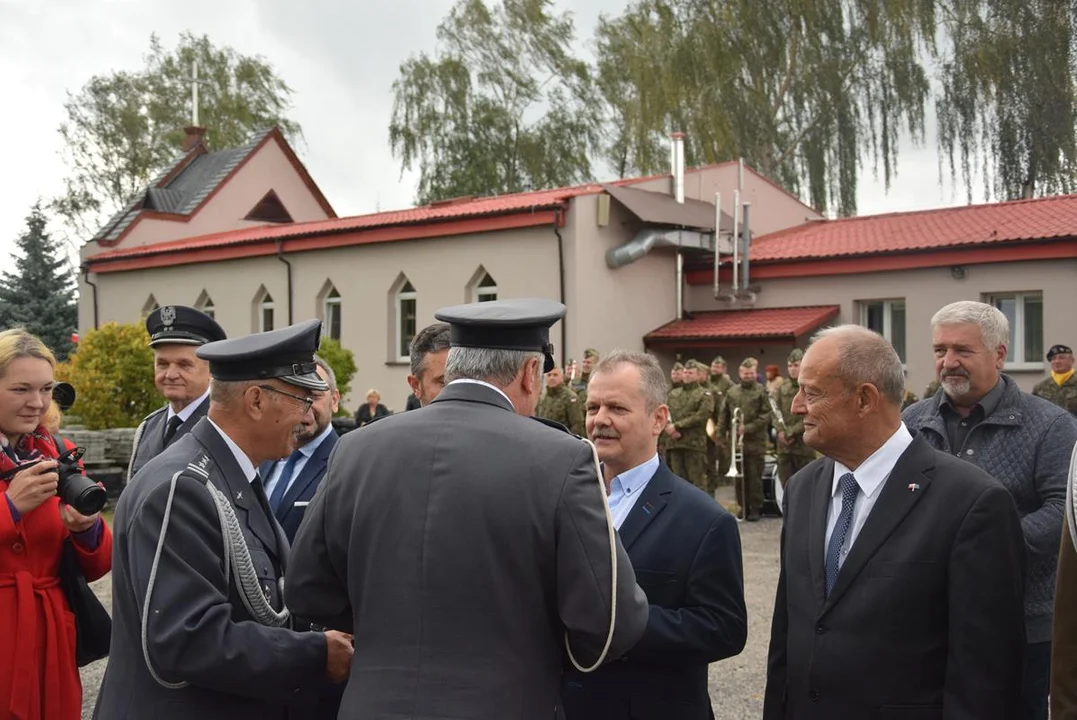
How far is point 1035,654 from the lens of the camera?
13.2 feet

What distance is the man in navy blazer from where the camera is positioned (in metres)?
3.33

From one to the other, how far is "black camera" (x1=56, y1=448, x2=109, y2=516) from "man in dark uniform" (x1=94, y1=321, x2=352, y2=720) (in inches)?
29.7

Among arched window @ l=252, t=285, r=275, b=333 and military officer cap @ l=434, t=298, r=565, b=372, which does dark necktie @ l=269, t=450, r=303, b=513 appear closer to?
military officer cap @ l=434, t=298, r=565, b=372

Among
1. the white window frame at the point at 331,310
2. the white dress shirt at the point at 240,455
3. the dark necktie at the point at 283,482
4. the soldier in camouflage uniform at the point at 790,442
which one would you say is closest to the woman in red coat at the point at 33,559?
the dark necktie at the point at 283,482

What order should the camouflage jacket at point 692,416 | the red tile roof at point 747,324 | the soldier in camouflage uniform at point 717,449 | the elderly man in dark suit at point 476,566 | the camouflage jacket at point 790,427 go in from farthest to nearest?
the red tile roof at point 747,324, the soldier in camouflage uniform at point 717,449, the camouflage jacket at point 692,416, the camouflage jacket at point 790,427, the elderly man in dark suit at point 476,566

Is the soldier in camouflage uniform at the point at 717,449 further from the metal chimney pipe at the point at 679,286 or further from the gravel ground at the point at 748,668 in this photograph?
the metal chimney pipe at the point at 679,286

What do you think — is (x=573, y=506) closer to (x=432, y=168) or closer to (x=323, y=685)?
(x=323, y=685)

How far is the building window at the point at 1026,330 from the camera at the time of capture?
64.2 feet

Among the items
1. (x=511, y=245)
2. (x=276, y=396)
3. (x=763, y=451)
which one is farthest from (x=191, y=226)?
(x=276, y=396)

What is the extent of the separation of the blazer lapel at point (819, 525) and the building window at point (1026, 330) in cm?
1753

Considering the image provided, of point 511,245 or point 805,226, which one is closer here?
point 511,245

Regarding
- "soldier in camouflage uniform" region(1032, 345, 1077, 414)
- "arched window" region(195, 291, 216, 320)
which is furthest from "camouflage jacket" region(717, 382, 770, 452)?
"arched window" region(195, 291, 216, 320)

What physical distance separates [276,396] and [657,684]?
1463 mm

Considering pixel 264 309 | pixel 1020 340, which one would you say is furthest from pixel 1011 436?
pixel 264 309
